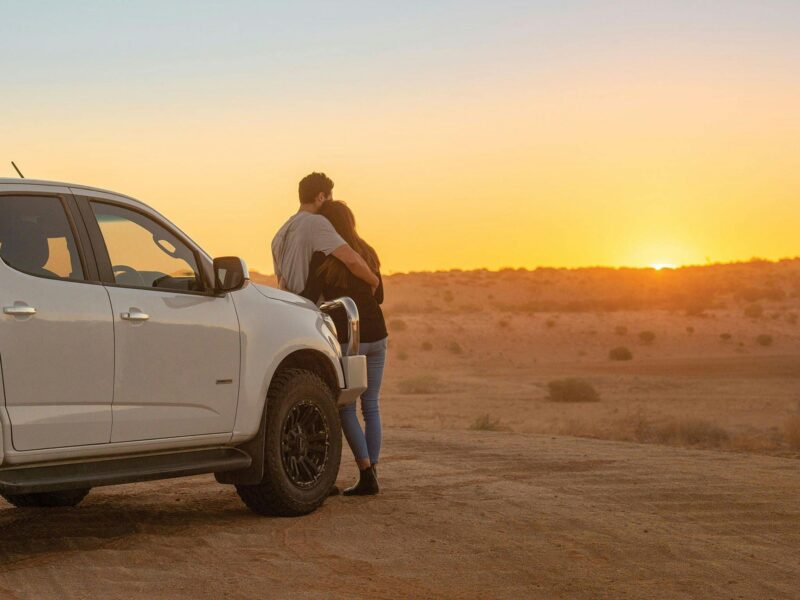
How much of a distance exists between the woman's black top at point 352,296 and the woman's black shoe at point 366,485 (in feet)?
3.22

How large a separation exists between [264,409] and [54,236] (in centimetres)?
199

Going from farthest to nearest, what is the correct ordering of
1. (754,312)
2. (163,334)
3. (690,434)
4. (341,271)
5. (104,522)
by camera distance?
(754,312) < (690,434) < (341,271) < (104,522) < (163,334)

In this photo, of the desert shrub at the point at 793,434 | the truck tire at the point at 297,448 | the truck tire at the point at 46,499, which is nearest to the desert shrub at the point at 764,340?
the desert shrub at the point at 793,434

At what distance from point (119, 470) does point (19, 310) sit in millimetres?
1218

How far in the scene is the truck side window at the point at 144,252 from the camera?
7430mm

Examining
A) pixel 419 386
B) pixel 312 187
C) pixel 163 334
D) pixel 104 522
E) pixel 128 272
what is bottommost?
pixel 419 386

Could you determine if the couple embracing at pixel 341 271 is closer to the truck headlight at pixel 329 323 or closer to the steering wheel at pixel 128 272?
the truck headlight at pixel 329 323

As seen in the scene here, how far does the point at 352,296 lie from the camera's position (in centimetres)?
962

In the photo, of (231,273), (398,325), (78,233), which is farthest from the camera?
(398,325)

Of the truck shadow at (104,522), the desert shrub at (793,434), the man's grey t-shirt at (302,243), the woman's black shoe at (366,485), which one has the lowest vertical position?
the desert shrub at (793,434)

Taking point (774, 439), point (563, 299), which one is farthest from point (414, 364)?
point (563, 299)

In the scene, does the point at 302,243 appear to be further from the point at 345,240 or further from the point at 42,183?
the point at 42,183

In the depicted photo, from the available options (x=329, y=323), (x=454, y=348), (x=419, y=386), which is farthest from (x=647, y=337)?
(x=329, y=323)

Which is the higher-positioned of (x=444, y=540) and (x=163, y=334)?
(x=163, y=334)
